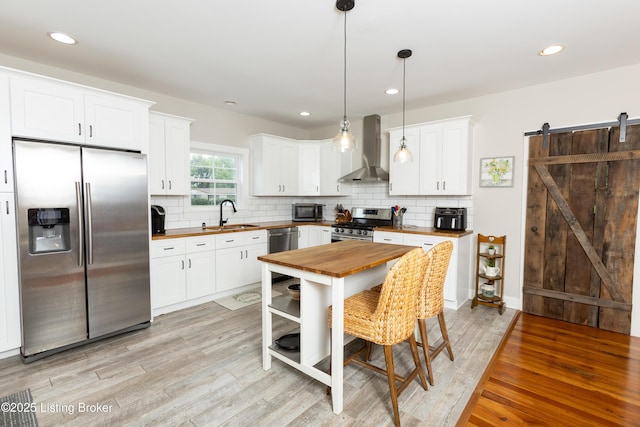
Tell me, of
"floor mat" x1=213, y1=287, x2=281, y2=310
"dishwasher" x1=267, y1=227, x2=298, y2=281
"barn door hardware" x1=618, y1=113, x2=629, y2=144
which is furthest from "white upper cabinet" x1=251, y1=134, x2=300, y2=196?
"barn door hardware" x1=618, y1=113, x2=629, y2=144

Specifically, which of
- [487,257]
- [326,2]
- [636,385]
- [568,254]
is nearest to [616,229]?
[568,254]

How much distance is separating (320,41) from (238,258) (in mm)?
2873

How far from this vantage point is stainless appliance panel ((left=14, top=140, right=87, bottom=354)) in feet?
7.89

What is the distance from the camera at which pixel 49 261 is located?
2510mm

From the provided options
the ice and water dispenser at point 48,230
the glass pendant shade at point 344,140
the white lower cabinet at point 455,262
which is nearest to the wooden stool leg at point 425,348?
the glass pendant shade at point 344,140

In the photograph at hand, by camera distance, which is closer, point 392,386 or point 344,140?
point 392,386

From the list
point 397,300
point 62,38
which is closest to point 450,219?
point 397,300

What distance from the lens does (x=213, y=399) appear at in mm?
2053

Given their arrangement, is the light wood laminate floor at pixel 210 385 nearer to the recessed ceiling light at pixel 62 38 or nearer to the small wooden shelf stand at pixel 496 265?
the small wooden shelf stand at pixel 496 265

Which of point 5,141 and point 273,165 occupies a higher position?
point 273,165

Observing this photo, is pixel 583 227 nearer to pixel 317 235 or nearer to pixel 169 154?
pixel 317 235

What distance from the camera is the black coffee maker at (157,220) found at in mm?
3461

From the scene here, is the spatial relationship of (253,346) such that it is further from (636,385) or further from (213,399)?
(636,385)

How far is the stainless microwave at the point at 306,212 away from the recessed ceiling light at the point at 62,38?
143 inches
